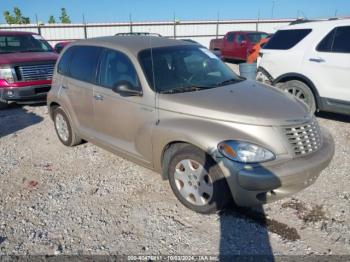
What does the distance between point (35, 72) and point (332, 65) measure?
648 cm

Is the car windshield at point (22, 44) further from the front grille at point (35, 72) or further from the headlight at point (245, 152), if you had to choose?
the headlight at point (245, 152)

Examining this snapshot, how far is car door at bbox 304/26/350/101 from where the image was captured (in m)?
5.93

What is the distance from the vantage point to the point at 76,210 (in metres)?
3.75

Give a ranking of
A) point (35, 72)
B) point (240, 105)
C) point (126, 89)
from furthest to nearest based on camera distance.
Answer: point (35, 72) → point (126, 89) → point (240, 105)

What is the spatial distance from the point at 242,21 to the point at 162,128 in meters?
25.2

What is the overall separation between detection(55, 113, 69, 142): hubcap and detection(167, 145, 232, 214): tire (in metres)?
2.58

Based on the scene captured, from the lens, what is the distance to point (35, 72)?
26.3 feet

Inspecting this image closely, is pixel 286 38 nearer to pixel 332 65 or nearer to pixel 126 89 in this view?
pixel 332 65

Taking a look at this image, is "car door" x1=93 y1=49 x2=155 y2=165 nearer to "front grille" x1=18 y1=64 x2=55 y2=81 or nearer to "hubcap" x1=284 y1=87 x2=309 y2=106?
"hubcap" x1=284 y1=87 x2=309 y2=106

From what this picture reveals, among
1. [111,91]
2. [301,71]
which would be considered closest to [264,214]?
[111,91]

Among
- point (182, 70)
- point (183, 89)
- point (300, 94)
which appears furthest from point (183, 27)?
point (183, 89)

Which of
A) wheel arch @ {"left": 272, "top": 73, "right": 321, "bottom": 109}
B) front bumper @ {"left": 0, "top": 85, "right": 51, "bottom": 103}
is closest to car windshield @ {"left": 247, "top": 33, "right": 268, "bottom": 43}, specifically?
wheel arch @ {"left": 272, "top": 73, "right": 321, "bottom": 109}

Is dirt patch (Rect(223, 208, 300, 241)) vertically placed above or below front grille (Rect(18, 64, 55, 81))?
below

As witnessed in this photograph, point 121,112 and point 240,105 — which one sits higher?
point 240,105
